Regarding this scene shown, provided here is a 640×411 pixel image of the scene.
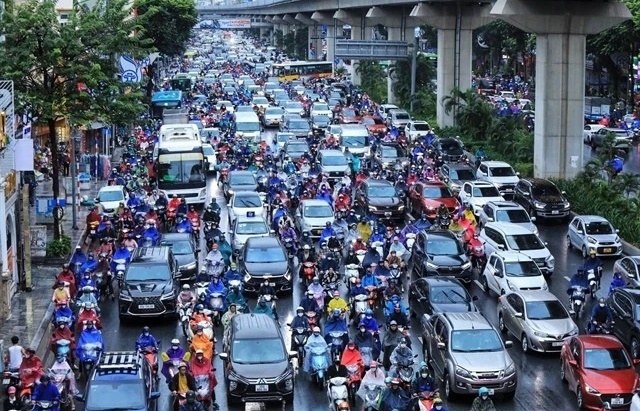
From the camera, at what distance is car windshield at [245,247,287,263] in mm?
31473

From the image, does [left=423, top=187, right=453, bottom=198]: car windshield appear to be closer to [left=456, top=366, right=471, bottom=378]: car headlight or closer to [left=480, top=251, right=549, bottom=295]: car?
[left=480, top=251, right=549, bottom=295]: car

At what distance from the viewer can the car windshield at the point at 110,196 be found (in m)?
43.2

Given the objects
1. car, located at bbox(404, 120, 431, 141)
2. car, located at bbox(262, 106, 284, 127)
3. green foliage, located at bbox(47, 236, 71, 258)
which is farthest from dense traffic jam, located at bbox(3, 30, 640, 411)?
car, located at bbox(262, 106, 284, 127)

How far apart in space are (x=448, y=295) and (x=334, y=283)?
3774mm

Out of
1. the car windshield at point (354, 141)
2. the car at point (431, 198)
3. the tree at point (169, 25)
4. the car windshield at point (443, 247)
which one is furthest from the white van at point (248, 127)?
the car windshield at point (443, 247)

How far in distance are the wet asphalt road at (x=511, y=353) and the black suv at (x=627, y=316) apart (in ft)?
5.52

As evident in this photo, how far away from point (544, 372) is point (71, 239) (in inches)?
801

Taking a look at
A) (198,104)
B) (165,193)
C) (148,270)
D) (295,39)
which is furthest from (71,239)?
(295,39)

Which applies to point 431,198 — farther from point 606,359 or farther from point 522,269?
point 606,359

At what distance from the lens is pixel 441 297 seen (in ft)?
89.4

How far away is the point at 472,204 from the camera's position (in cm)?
4234

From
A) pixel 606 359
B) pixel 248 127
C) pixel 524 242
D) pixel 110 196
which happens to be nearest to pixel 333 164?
pixel 110 196

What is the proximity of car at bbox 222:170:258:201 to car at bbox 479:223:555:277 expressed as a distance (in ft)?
43.5

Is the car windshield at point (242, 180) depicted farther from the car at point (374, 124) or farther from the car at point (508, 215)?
the car at point (374, 124)
